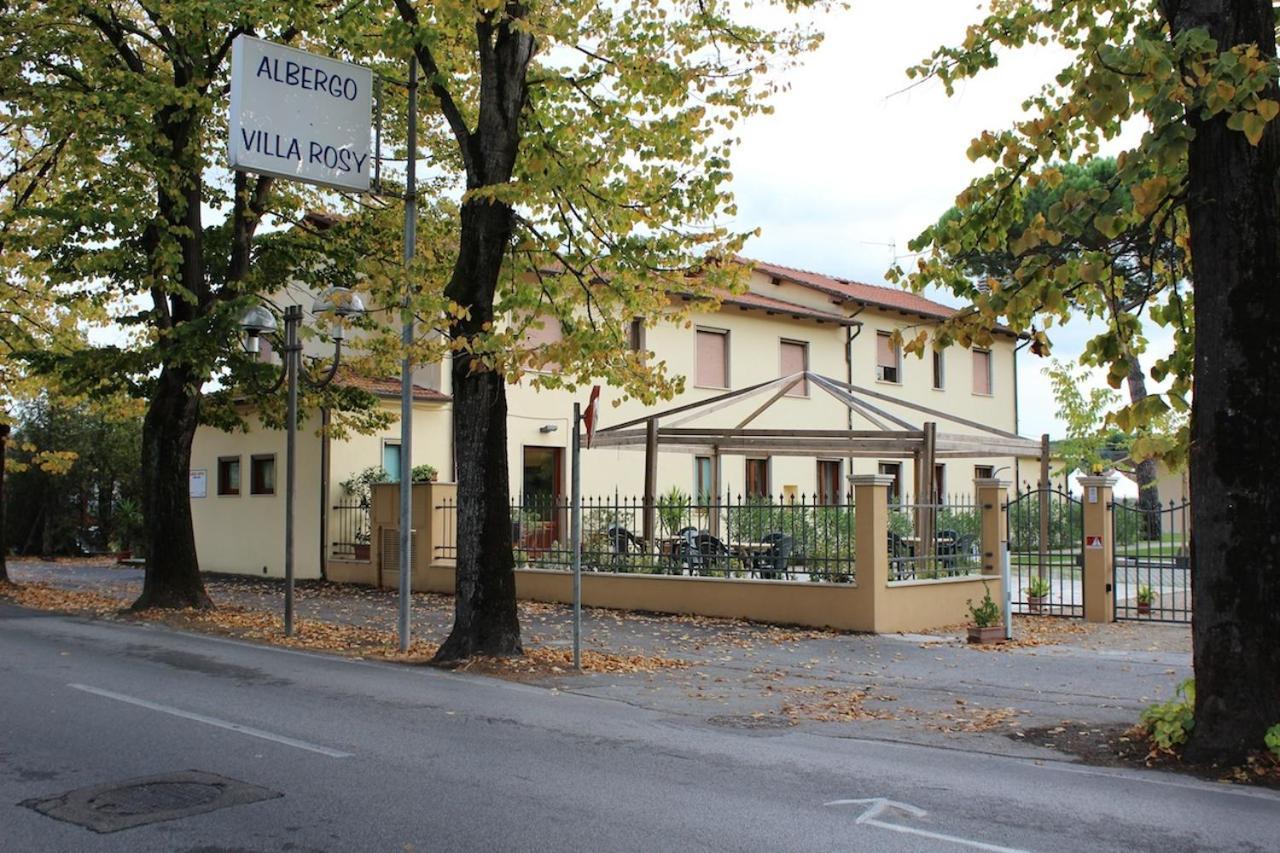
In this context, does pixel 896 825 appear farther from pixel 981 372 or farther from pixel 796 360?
pixel 981 372

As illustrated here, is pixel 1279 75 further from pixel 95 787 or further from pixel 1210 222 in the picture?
pixel 95 787

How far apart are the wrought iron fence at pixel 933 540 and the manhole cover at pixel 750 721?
20.2ft

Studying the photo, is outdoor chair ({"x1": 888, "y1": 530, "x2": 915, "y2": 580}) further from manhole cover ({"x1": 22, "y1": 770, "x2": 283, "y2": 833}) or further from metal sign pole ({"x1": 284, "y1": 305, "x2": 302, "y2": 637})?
manhole cover ({"x1": 22, "y1": 770, "x2": 283, "y2": 833})

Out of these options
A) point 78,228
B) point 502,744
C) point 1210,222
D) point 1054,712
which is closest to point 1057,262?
point 1210,222

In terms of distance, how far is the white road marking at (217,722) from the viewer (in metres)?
7.45

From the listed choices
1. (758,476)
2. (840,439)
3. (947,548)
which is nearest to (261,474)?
(758,476)

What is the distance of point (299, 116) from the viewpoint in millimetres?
11898

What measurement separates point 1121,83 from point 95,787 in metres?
7.07

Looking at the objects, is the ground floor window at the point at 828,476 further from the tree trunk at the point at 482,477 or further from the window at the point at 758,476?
the tree trunk at the point at 482,477

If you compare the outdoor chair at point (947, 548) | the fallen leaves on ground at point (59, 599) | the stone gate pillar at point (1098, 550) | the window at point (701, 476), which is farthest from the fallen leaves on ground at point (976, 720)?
the window at point (701, 476)

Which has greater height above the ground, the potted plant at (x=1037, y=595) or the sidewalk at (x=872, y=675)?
the potted plant at (x=1037, y=595)

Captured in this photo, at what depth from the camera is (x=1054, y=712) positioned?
9.53 m

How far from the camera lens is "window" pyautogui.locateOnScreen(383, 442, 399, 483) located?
80.2ft

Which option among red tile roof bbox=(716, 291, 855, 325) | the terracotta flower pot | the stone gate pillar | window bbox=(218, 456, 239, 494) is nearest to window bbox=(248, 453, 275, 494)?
window bbox=(218, 456, 239, 494)
